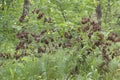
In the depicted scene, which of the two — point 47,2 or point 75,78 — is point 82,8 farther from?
point 75,78

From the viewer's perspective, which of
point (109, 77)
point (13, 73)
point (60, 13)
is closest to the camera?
point (13, 73)

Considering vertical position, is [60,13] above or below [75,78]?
above

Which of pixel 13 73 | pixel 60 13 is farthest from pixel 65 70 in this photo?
pixel 60 13

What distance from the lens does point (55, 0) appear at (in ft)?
26.5

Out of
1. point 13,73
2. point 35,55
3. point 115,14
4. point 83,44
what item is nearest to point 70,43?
point 83,44

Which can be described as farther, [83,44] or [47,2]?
[47,2]

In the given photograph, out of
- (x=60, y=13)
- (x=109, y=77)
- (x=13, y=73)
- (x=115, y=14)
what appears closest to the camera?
(x=13, y=73)

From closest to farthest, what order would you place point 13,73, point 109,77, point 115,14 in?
point 13,73 < point 109,77 < point 115,14

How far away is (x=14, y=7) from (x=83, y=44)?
2.99m

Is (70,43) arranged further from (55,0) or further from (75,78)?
(55,0)

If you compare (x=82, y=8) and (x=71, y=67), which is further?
(x=82, y=8)

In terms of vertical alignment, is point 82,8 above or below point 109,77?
above

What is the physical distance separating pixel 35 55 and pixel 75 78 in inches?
35.6

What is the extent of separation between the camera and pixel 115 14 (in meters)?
18.2
